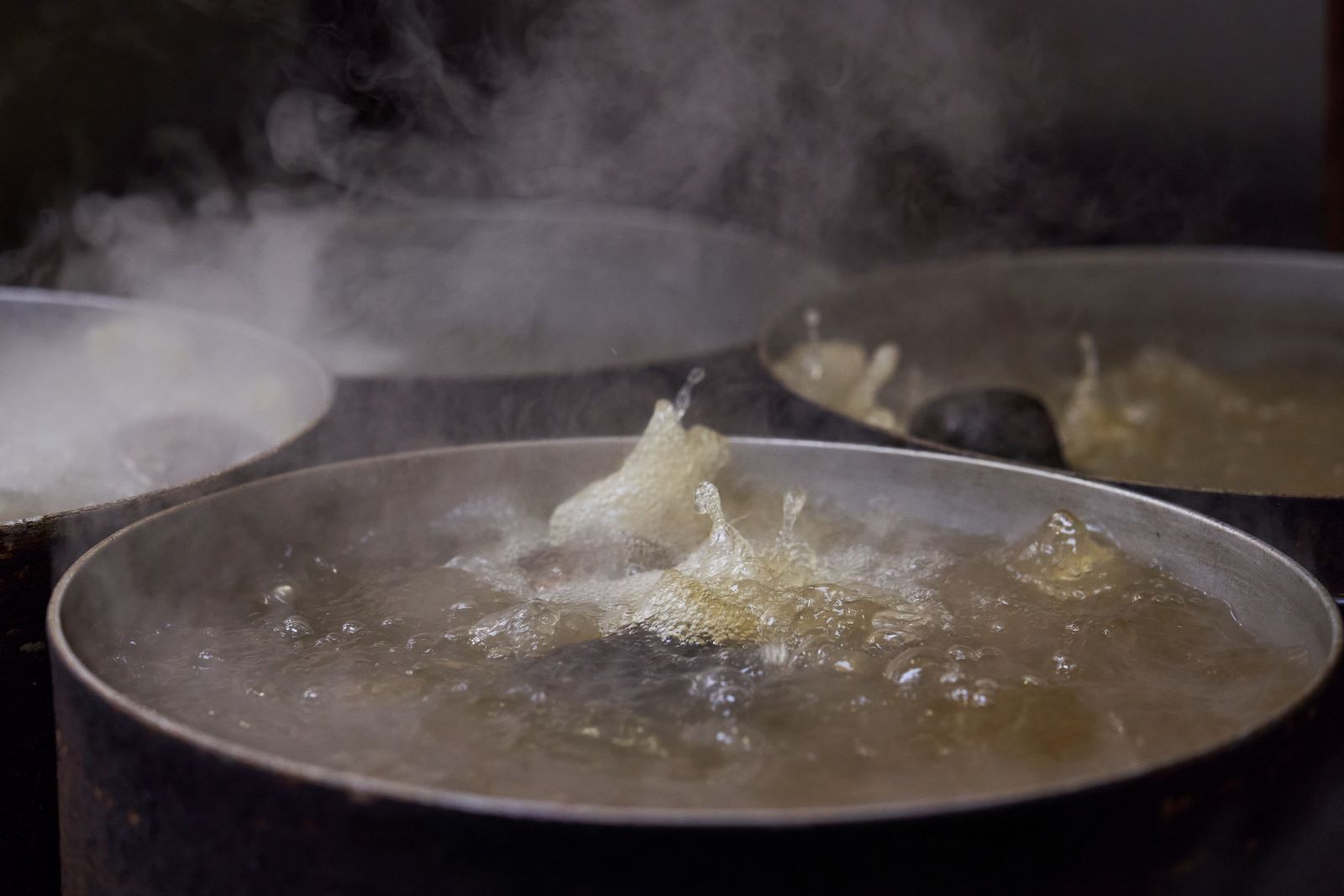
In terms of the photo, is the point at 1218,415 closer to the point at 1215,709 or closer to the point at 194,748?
the point at 1215,709

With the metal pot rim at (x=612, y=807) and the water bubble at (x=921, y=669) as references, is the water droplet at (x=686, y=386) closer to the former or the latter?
the water bubble at (x=921, y=669)

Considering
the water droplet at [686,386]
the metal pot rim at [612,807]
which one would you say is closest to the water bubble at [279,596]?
the metal pot rim at [612,807]

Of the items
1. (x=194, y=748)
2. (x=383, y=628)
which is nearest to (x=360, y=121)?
(x=383, y=628)

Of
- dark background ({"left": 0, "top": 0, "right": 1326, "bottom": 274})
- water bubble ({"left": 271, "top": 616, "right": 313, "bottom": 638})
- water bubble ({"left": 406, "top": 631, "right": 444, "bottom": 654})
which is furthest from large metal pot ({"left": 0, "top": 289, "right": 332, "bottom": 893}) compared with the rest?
dark background ({"left": 0, "top": 0, "right": 1326, "bottom": 274})

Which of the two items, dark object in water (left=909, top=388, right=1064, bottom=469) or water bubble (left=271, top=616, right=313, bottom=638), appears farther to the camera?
dark object in water (left=909, top=388, right=1064, bottom=469)

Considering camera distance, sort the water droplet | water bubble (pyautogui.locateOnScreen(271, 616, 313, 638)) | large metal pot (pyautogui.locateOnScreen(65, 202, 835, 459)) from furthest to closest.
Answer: large metal pot (pyautogui.locateOnScreen(65, 202, 835, 459)), the water droplet, water bubble (pyautogui.locateOnScreen(271, 616, 313, 638))

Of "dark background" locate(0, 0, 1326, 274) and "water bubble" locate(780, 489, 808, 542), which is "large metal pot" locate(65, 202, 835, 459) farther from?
"water bubble" locate(780, 489, 808, 542)

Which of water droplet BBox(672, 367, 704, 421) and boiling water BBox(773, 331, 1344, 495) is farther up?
water droplet BBox(672, 367, 704, 421)
